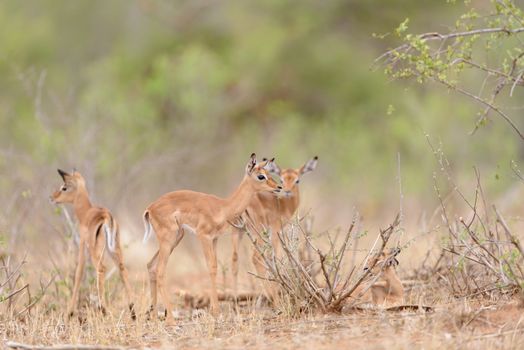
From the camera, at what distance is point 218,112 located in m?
20.4

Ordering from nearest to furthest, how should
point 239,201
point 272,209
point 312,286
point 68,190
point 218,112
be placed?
point 312,286
point 239,201
point 68,190
point 272,209
point 218,112

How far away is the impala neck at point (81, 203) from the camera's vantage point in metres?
10.3

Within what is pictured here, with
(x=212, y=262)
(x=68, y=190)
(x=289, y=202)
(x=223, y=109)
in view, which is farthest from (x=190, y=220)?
(x=223, y=109)

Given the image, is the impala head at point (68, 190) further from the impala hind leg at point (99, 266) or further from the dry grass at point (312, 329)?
the dry grass at point (312, 329)

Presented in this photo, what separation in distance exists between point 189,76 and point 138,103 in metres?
1.34

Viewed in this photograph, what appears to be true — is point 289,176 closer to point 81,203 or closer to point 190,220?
point 190,220

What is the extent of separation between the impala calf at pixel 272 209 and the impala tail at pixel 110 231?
1.30 meters

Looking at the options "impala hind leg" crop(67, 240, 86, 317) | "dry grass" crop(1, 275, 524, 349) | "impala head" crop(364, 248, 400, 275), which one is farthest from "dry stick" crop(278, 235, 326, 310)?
"impala hind leg" crop(67, 240, 86, 317)

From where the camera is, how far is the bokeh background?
13.6 meters

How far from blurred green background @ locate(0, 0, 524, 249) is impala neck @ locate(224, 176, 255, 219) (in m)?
2.87

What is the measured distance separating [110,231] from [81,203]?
0.86 m

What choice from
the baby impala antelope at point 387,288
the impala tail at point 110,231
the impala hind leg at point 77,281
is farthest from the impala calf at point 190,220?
the baby impala antelope at point 387,288

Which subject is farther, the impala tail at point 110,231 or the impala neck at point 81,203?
the impala neck at point 81,203

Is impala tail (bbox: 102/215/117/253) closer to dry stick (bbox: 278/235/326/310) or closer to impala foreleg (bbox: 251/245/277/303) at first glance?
impala foreleg (bbox: 251/245/277/303)
